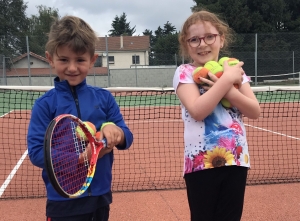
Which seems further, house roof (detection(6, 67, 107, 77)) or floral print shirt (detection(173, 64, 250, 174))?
house roof (detection(6, 67, 107, 77))

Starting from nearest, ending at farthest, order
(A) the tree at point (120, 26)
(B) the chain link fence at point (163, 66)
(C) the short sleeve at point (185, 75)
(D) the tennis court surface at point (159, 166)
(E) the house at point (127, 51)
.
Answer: (C) the short sleeve at point (185, 75), (D) the tennis court surface at point (159, 166), (B) the chain link fence at point (163, 66), (E) the house at point (127, 51), (A) the tree at point (120, 26)

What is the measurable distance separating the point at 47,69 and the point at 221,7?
807 inches

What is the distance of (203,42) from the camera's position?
1875 millimetres

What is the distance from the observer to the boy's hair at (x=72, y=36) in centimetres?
174

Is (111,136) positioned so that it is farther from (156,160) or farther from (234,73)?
(156,160)

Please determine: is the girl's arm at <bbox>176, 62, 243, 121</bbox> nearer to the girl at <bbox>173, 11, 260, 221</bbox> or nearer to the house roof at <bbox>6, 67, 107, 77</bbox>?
the girl at <bbox>173, 11, 260, 221</bbox>

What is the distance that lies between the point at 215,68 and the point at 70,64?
73 centimetres

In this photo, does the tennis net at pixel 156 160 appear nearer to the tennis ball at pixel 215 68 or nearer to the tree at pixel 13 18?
the tennis ball at pixel 215 68

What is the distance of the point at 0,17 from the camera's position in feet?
130

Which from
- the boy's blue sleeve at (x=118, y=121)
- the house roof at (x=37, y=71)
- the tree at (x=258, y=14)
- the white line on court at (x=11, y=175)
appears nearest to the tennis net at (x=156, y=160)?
the white line on court at (x=11, y=175)

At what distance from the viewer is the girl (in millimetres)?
1725

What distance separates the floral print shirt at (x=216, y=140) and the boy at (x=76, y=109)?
0.35 m

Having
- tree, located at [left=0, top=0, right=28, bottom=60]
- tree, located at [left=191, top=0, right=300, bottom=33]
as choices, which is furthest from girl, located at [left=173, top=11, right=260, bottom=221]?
tree, located at [left=0, top=0, right=28, bottom=60]

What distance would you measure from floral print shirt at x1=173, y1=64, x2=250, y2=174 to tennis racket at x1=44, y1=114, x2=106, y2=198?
48 centimetres
